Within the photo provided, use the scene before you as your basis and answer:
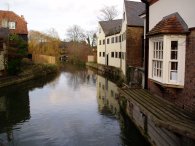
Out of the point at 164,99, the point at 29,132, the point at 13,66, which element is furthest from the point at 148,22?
the point at 13,66

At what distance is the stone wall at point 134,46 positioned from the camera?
2856 cm

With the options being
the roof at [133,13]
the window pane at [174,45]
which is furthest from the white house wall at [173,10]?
the roof at [133,13]

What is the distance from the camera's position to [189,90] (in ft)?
28.6

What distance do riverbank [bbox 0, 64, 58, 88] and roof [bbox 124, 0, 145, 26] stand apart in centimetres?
1343

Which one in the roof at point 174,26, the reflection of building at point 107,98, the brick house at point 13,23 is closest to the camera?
the roof at point 174,26

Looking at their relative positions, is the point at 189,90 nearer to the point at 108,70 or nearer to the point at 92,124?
the point at 92,124

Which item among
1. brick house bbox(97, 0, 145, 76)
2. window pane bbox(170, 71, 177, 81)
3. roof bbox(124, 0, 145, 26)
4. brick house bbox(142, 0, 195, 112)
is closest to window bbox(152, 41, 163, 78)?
brick house bbox(142, 0, 195, 112)

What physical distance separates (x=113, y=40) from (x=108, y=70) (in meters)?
4.46

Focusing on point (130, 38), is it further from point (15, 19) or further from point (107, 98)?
point (15, 19)

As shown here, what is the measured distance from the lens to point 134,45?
28922 millimetres

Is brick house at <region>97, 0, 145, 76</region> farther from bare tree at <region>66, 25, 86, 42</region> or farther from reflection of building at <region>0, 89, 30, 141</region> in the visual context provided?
bare tree at <region>66, 25, 86, 42</region>

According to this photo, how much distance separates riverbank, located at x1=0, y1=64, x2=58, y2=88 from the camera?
27455 mm

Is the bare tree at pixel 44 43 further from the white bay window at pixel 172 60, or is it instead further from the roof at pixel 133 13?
the white bay window at pixel 172 60

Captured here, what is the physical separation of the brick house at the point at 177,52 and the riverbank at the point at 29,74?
64.4 ft
